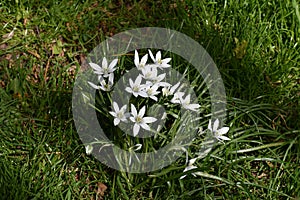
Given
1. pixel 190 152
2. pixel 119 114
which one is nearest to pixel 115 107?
pixel 119 114

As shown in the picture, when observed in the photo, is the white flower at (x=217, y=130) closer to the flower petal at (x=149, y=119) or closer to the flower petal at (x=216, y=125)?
the flower petal at (x=216, y=125)

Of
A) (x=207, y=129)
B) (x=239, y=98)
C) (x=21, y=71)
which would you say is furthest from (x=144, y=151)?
(x=21, y=71)

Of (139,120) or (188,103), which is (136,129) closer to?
(139,120)

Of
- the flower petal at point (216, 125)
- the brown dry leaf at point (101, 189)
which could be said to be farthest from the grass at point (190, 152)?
the flower petal at point (216, 125)

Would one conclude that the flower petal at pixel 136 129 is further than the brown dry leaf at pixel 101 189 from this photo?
No

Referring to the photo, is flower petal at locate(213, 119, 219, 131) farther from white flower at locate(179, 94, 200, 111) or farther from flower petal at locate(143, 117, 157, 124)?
flower petal at locate(143, 117, 157, 124)

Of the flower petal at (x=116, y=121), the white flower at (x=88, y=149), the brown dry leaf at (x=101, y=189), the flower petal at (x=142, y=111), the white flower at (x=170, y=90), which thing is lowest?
the brown dry leaf at (x=101, y=189)

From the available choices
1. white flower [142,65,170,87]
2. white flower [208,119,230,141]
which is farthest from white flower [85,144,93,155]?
white flower [208,119,230,141]
